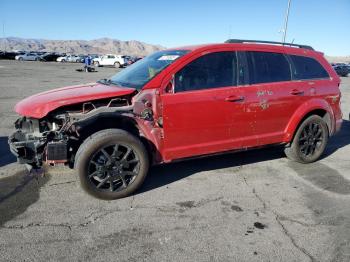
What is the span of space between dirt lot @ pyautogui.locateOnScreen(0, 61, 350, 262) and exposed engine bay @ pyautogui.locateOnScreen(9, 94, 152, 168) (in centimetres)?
55

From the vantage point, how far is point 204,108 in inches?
181

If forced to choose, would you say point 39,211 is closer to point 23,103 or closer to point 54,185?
point 54,185

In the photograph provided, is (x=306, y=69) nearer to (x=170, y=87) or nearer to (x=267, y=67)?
(x=267, y=67)

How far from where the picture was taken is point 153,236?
3.51 metres

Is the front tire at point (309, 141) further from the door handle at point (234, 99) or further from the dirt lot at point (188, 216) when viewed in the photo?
the door handle at point (234, 99)

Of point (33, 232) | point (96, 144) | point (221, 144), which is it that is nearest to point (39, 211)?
point (33, 232)

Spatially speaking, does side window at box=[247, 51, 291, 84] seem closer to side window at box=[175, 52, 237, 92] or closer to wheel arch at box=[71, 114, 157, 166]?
side window at box=[175, 52, 237, 92]

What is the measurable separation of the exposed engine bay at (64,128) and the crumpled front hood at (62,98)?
0.09m

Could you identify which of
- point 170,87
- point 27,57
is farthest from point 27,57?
point 170,87

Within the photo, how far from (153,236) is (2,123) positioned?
5982 mm

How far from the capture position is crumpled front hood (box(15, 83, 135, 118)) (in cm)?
411

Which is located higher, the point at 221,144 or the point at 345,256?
the point at 221,144

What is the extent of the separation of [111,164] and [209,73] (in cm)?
172

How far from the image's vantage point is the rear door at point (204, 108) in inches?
176
